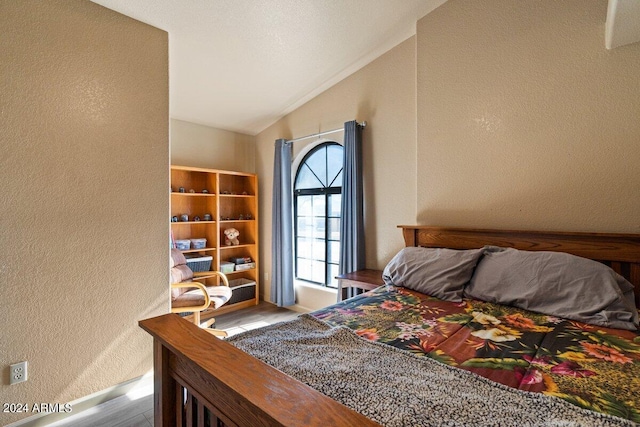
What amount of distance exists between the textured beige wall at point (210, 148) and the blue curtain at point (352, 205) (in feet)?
5.76

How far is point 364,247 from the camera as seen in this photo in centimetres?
305

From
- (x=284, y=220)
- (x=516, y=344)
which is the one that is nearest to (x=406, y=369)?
(x=516, y=344)

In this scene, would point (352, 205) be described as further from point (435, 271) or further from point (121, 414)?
point (121, 414)

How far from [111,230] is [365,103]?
2.46 meters

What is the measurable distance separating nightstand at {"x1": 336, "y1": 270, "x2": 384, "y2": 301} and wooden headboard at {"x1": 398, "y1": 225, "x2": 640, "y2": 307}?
0.46m

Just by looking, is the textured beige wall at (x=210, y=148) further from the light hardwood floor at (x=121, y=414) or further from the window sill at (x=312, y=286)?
the light hardwood floor at (x=121, y=414)

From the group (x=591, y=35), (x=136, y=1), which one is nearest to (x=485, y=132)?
(x=591, y=35)

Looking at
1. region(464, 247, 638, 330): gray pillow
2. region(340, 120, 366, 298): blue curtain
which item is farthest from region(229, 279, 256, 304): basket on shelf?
region(464, 247, 638, 330): gray pillow

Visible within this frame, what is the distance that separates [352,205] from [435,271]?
4.06 ft

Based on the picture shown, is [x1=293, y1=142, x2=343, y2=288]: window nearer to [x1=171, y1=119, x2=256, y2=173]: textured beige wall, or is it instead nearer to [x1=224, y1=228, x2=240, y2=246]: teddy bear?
[x1=224, y1=228, x2=240, y2=246]: teddy bear

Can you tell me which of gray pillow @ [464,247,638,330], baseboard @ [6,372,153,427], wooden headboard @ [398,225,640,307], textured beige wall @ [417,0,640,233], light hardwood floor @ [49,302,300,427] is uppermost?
textured beige wall @ [417,0,640,233]

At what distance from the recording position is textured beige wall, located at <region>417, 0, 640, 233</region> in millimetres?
1836

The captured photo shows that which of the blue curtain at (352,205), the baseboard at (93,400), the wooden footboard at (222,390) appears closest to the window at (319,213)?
the blue curtain at (352,205)

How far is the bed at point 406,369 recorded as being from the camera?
75 centimetres
